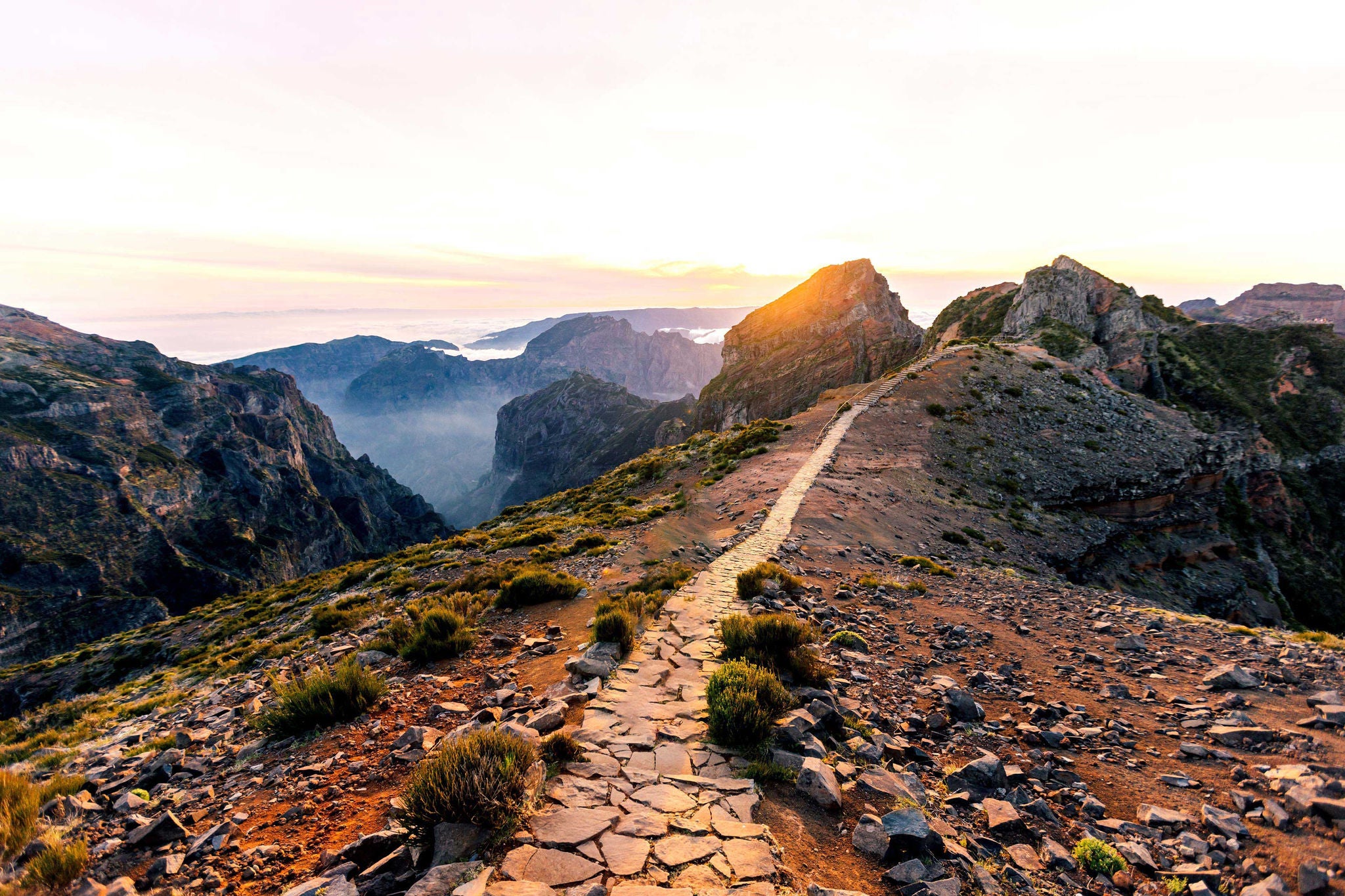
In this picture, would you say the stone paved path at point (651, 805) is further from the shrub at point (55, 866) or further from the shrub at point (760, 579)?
the shrub at point (55, 866)

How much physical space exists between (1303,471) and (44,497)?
24206 cm

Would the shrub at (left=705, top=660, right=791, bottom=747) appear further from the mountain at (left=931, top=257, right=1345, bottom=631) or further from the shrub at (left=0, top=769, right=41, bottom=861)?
the mountain at (left=931, top=257, right=1345, bottom=631)

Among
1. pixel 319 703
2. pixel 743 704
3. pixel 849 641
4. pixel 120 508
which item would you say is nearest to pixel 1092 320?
pixel 849 641

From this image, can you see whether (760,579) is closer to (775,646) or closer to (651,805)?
(775,646)

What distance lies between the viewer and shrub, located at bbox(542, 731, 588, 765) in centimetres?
659

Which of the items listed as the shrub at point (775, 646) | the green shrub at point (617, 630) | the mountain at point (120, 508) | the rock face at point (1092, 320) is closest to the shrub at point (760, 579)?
the shrub at point (775, 646)

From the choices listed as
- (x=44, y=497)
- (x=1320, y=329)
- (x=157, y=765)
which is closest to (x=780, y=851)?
(x=157, y=765)

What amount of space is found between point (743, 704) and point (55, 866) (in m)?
7.54

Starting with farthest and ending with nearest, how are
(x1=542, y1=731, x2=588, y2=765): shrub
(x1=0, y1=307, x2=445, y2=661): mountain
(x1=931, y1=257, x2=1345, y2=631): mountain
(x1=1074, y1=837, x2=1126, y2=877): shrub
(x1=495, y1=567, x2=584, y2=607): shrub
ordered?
(x1=0, y1=307, x2=445, y2=661): mountain < (x1=931, y1=257, x2=1345, y2=631): mountain < (x1=495, y1=567, x2=584, y2=607): shrub < (x1=542, y1=731, x2=588, y2=765): shrub < (x1=1074, y1=837, x2=1126, y2=877): shrub

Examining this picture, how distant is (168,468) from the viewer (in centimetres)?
15500

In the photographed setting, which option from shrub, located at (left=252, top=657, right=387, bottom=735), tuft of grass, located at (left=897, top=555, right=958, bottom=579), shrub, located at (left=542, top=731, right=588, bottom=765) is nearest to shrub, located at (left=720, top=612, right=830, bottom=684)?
shrub, located at (left=542, top=731, right=588, bottom=765)

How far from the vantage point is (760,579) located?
13.9 m

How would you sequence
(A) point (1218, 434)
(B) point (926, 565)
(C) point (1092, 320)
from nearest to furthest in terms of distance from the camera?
(B) point (926, 565) < (A) point (1218, 434) < (C) point (1092, 320)

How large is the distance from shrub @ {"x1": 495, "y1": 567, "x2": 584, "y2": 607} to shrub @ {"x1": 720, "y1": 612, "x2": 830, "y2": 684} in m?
6.75
